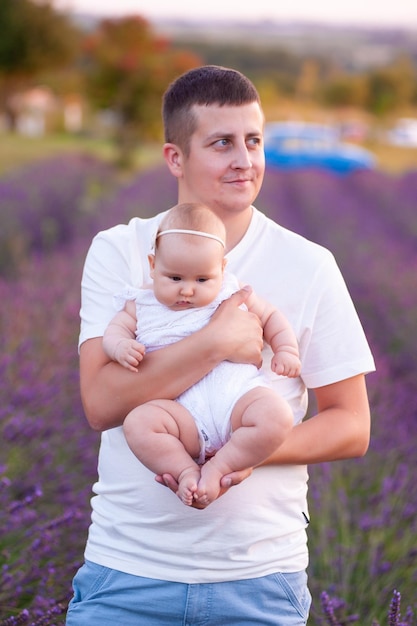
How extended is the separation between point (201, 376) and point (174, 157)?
562 millimetres

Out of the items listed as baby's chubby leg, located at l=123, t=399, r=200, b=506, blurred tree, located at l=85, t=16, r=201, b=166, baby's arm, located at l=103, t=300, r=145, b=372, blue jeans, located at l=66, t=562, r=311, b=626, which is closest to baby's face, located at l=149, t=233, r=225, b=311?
baby's arm, located at l=103, t=300, r=145, b=372

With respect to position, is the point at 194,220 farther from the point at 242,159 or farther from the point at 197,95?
the point at 197,95

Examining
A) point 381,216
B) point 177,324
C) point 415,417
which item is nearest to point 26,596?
point 177,324

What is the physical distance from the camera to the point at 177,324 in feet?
7.07

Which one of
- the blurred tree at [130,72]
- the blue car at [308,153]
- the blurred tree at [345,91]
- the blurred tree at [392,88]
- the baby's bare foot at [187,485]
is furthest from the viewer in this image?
the blurred tree at [345,91]

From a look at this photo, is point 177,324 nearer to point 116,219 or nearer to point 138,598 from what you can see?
point 138,598

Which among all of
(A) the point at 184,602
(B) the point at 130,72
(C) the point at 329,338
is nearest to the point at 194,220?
(C) the point at 329,338

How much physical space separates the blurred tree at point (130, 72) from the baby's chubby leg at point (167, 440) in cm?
2270

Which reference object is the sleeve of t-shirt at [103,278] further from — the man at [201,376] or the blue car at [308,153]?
the blue car at [308,153]

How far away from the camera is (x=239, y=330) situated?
81.1 inches

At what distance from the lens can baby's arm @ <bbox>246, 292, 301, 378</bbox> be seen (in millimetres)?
2068

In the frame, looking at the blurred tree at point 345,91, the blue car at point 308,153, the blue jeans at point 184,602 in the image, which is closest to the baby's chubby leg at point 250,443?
the blue jeans at point 184,602

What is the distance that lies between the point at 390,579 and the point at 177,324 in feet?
4.20

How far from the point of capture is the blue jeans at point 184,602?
80.3 inches
